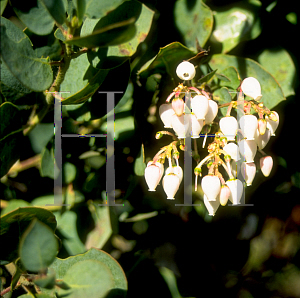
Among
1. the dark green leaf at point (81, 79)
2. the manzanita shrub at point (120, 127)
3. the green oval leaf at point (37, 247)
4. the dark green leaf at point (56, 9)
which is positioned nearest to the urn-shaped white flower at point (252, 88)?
the manzanita shrub at point (120, 127)

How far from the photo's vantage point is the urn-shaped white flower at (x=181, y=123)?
2.69 feet

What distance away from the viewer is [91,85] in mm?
805

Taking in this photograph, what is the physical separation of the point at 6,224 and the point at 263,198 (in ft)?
2.73

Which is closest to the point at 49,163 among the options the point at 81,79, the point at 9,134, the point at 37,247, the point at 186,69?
the point at 9,134

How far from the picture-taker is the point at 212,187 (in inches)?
31.8

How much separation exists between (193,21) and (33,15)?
18.3 inches

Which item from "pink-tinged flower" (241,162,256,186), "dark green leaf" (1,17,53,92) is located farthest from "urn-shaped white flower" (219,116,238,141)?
"dark green leaf" (1,17,53,92)

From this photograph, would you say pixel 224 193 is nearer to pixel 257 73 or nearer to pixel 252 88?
pixel 252 88

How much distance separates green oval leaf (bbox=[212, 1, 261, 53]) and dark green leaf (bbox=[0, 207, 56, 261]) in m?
0.71

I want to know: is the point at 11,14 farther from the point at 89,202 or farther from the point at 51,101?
the point at 89,202

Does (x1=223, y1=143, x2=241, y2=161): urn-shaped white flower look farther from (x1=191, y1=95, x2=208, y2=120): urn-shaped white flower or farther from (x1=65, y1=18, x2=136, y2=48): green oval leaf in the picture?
(x1=65, y1=18, x2=136, y2=48): green oval leaf

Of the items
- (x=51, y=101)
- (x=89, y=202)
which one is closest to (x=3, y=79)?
(x=51, y=101)

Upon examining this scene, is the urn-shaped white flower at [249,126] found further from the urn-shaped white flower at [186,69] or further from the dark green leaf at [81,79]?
the dark green leaf at [81,79]

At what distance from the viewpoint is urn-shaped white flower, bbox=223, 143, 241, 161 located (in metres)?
0.85
